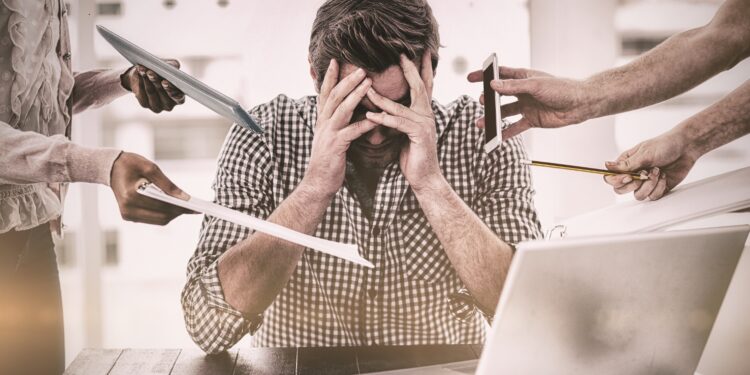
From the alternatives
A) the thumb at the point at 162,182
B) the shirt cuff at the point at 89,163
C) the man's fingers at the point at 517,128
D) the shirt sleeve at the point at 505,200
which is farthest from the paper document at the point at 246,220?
the man's fingers at the point at 517,128

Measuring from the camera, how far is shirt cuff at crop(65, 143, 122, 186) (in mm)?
1391

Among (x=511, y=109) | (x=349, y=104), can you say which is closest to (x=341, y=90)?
(x=349, y=104)

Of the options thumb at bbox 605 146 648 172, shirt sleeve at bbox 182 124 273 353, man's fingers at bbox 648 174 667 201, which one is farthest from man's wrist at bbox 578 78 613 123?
shirt sleeve at bbox 182 124 273 353

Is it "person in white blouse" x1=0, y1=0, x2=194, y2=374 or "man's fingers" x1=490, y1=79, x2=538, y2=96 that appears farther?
"man's fingers" x1=490, y1=79, x2=538, y2=96

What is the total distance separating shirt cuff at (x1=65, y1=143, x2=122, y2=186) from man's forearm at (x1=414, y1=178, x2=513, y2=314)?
0.82 m

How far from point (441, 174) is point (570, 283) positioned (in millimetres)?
761

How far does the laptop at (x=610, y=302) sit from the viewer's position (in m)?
0.82

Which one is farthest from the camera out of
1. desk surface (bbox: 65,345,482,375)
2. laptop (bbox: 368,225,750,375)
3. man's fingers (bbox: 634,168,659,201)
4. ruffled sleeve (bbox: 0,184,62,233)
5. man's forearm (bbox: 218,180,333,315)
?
man's fingers (bbox: 634,168,659,201)

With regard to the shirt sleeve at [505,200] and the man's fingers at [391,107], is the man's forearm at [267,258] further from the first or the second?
the shirt sleeve at [505,200]

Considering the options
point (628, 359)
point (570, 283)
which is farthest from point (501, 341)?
point (628, 359)

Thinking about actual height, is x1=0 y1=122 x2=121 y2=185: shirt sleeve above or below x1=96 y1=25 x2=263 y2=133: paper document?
below

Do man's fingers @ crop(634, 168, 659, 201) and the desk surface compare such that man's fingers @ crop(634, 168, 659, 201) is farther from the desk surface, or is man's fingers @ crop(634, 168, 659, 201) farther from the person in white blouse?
the person in white blouse

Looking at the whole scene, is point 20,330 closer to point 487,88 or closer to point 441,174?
point 441,174

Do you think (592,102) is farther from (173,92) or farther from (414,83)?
(173,92)
